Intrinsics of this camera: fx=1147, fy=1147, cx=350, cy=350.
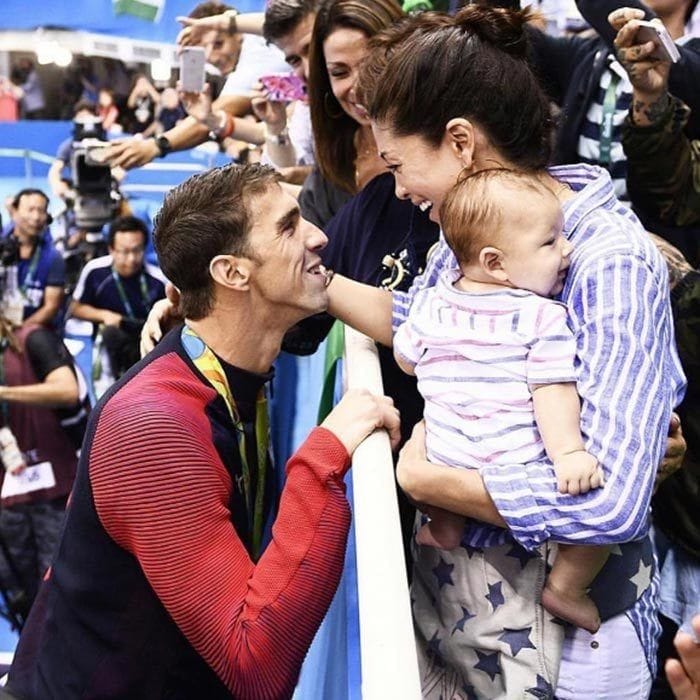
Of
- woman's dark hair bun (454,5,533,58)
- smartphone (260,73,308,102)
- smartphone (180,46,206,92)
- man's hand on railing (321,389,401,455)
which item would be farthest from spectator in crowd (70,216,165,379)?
woman's dark hair bun (454,5,533,58)

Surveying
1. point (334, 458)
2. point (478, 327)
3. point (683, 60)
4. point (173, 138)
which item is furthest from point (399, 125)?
point (173, 138)

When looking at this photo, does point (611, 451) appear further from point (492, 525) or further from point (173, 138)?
point (173, 138)

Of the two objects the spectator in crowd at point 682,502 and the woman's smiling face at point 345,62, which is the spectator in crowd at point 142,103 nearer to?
the woman's smiling face at point 345,62

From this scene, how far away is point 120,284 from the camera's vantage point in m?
5.58

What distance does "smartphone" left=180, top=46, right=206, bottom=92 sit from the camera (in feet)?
13.0

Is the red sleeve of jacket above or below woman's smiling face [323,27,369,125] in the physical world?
below

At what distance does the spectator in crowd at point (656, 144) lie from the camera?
2.11 m

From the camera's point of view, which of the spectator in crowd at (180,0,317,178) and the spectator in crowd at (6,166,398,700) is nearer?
the spectator in crowd at (6,166,398,700)

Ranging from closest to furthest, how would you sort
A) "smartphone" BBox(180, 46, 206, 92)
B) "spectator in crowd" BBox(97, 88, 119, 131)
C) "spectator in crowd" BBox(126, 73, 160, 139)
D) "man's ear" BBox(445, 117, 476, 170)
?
"man's ear" BBox(445, 117, 476, 170), "smartphone" BBox(180, 46, 206, 92), "spectator in crowd" BBox(126, 73, 160, 139), "spectator in crowd" BBox(97, 88, 119, 131)

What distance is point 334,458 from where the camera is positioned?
1591 mm

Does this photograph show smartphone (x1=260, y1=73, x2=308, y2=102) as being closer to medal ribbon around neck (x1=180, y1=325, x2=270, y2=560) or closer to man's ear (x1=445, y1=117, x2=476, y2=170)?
medal ribbon around neck (x1=180, y1=325, x2=270, y2=560)

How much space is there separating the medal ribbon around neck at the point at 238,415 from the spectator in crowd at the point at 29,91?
706 centimetres

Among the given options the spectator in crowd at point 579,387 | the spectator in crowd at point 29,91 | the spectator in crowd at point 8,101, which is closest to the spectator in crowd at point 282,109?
the spectator in crowd at point 579,387

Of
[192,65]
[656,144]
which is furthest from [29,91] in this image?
[656,144]
